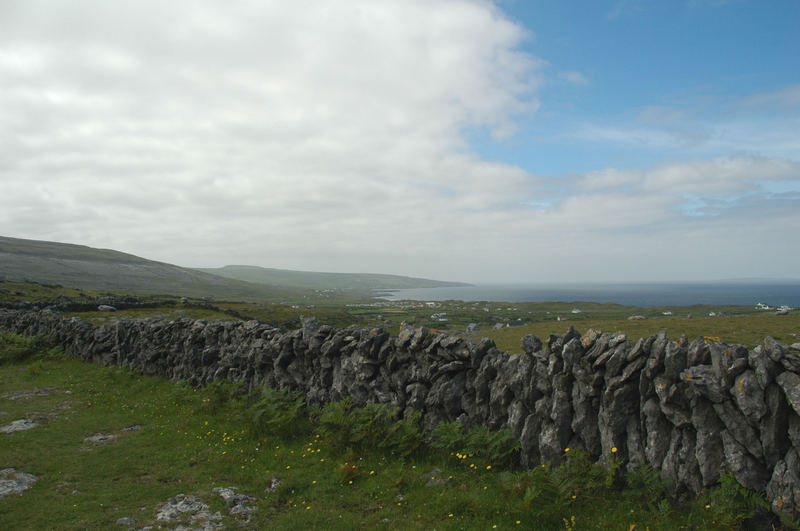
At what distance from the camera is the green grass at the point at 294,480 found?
7.55 m

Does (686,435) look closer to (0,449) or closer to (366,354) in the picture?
(366,354)

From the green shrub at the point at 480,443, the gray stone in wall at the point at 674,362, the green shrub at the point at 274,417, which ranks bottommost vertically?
the green shrub at the point at 274,417

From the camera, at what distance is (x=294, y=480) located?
978 cm

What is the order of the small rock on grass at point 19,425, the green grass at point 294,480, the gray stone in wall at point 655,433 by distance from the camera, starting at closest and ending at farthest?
the green grass at point 294,480
the gray stone in wall at point 655,433
the small rock on grass at point 19,425

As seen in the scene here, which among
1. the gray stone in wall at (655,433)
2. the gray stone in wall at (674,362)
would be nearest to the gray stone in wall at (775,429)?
the gray stone in wall at (674,362)

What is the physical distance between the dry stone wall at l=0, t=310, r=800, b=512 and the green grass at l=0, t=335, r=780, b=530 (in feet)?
2.06

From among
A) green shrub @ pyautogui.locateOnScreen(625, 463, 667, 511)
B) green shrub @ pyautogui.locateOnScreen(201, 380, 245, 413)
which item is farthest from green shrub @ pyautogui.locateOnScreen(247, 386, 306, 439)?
green shrub @ pyautogui.locateOnScreen(625, 463, 667, 511)

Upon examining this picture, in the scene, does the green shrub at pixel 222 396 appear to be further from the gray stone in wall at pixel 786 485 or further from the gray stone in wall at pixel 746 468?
the gray stone in wall at pixel 786 485

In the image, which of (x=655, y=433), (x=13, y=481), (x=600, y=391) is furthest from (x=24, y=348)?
(x=655, y=433)

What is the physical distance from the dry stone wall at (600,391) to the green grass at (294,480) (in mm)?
627

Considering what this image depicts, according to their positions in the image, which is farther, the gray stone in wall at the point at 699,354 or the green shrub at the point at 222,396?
the green shrub at the point at 222,396

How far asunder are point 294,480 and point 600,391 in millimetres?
7367

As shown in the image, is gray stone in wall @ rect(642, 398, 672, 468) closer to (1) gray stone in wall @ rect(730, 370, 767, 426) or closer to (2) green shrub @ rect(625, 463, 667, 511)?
(2) green shrub @ rect(625, 463, 667, 511)

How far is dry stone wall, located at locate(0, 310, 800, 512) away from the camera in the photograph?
6.81 m
